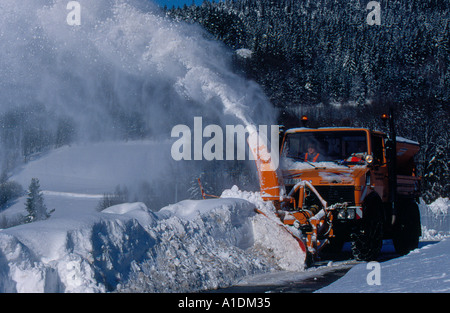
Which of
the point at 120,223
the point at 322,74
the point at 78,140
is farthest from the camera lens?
the point at 78,140

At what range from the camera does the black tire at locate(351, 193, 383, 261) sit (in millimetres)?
10086

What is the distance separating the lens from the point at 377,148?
36.3ft

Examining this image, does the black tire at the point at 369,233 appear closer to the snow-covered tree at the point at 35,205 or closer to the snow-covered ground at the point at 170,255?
the snow-covered ground at the point at 170,255

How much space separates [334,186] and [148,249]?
3.96 metres

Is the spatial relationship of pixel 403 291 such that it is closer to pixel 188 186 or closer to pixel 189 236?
pixel 189 236

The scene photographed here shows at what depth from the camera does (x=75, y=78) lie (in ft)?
364

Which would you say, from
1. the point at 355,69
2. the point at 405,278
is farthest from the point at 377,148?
the point at 355,69

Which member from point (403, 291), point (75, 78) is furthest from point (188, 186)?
point (403, 291)

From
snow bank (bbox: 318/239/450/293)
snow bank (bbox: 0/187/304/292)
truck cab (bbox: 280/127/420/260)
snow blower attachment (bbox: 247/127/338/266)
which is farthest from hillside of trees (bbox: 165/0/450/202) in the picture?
snow bank (bbox: 318/239/450/293)

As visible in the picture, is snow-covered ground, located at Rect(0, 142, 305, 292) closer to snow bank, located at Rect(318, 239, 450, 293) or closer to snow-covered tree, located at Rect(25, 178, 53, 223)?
snow bank, located at Rect(318, 239, 450, 293)

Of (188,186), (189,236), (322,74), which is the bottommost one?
(188,186)

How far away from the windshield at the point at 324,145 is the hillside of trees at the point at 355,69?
20244mm

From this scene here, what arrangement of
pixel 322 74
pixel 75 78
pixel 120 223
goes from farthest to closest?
pixel 75 78 < pixel 322 74 < pixel 120 223

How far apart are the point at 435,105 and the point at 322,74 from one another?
93.7 feet
